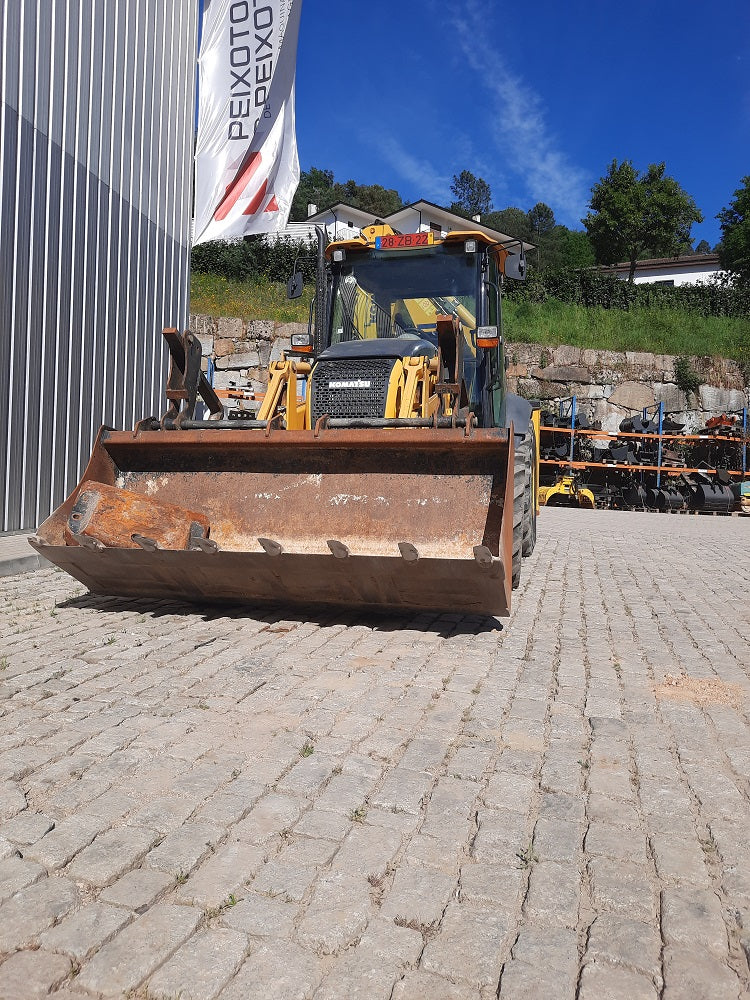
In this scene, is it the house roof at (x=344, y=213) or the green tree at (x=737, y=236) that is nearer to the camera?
the green tree at (x=737, y=236)

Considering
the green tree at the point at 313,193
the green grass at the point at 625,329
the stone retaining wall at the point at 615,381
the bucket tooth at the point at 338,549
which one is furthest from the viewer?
the green tree at the point at 313,193

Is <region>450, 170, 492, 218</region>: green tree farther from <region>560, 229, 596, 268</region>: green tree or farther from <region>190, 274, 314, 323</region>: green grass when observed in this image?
<region>190, 274, 314, 323</region>: green grass

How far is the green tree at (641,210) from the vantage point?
37250 millimetres

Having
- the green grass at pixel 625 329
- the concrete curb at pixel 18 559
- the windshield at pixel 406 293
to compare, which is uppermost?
the green grass at pixel 625 329

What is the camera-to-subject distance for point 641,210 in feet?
123

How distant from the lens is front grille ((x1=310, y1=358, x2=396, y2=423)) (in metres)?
5.93

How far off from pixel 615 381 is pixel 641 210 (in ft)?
63.1

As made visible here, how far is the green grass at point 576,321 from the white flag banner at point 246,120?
11324mm

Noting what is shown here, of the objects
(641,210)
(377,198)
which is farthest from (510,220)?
(641,210)

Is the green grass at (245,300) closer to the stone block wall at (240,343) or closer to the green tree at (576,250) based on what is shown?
the stone block wall at (240,343)

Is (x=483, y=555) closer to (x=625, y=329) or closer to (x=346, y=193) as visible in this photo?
(x=625, y=329)

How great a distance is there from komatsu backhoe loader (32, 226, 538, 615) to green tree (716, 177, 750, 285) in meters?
30.3

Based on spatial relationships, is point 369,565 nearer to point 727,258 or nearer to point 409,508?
point 409,508

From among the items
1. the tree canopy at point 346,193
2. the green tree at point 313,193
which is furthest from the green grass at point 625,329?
the tree canopy at point 346,193
